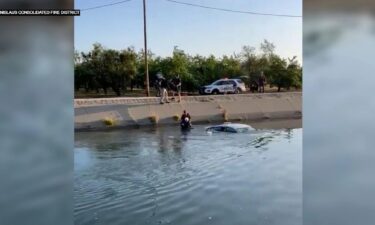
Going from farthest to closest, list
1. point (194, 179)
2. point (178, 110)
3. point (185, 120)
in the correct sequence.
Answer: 1. point (185, 120)
2. point (178, 110)
3. point (194, 179)

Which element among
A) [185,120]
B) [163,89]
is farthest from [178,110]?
[163,89]

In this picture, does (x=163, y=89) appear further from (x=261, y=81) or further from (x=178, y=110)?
(x=261, y=81)

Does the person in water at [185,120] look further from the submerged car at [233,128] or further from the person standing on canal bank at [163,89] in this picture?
the person standing on canal bank at [163,89]

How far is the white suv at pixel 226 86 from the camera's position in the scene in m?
2.83

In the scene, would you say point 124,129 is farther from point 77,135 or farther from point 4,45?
point 4,45

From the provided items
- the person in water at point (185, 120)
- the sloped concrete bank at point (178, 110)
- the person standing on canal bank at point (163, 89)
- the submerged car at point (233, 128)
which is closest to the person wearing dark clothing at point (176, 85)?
the person standing on canal bank at point (163, 89)

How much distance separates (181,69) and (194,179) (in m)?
0.77

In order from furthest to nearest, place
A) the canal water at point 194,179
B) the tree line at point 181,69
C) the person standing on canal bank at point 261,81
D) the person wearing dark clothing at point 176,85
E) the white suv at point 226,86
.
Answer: the white suv at point 226,86, the person wearing dark clothing at point 176,85, the person standing on canal bank at point 261,81, the tree line at point 181,69, the canal water at point 194,179

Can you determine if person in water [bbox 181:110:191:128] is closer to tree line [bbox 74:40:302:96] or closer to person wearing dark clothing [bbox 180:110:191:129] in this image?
person wearing dark clothing [bbox 180:110:191:129]

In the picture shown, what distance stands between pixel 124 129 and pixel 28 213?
6.27ft

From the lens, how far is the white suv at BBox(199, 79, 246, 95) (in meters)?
2.83

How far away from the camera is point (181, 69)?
2764 millimetres

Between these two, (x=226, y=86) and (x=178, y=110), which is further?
(x=178, y=110)

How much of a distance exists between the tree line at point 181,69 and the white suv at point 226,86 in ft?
0.14
